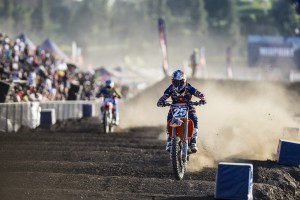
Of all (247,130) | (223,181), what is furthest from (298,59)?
(223,181)

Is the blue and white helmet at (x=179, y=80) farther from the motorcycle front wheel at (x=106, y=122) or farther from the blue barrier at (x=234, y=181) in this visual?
the motorcycle front wheel at (x=106, y=122)

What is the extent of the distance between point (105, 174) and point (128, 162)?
2.04 metres

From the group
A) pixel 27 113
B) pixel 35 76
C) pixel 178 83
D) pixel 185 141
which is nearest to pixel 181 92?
pixel 178 83

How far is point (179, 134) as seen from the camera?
49.1 feet

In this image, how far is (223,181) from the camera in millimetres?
12297

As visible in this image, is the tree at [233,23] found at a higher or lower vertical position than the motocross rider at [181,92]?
higher

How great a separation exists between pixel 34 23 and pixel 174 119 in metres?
102

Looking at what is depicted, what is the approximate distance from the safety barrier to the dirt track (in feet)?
7.96

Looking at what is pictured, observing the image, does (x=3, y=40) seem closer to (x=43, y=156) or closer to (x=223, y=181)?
(x=43, y=156)

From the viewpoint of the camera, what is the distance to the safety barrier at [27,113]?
24703 mm

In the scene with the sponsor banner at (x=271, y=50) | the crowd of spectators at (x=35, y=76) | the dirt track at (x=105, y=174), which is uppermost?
the sponsor banner at (x=271, y=50)

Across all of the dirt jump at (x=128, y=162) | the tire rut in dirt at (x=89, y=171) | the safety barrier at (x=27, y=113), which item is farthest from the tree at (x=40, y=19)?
the tire rut in dirt at (x=89, y=171)

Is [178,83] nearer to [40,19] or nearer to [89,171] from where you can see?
[89,171]

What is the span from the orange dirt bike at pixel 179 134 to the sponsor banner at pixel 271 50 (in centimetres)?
5189
